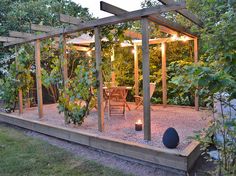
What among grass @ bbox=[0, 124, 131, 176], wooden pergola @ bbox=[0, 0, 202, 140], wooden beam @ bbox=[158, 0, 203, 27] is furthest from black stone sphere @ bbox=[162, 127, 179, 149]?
wooden beam @ bbox=[158, 0, 203, 27]

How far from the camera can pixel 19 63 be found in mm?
6473

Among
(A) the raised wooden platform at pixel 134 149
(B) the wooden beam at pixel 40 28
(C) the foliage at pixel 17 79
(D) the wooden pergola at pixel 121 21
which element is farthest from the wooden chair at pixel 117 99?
(C) the foliage at pixel 17 79

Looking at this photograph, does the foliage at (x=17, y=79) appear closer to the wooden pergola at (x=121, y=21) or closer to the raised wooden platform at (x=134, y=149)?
the wooden pergola at (x=121, y=21)

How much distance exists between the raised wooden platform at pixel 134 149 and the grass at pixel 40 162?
1.31 ft

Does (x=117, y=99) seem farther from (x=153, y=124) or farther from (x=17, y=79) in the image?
(x=17, y=79)

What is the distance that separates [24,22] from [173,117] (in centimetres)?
764

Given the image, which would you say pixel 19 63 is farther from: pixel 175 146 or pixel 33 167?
pixel 175 146

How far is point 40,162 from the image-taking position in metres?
3.60

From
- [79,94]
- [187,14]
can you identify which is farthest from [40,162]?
[187,14]

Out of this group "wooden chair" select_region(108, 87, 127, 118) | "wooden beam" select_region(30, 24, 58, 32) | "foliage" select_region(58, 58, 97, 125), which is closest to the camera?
"foliage" select_region(58, 58, 97, 125)

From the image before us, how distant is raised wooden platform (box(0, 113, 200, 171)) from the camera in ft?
10.4

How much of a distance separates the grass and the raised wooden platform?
0.40 m

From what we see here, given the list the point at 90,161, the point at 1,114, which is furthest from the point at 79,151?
the point at 1,114

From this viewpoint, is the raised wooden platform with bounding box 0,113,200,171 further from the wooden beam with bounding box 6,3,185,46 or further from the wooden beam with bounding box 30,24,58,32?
the wooden beam with bounding box 30,24,58,32
